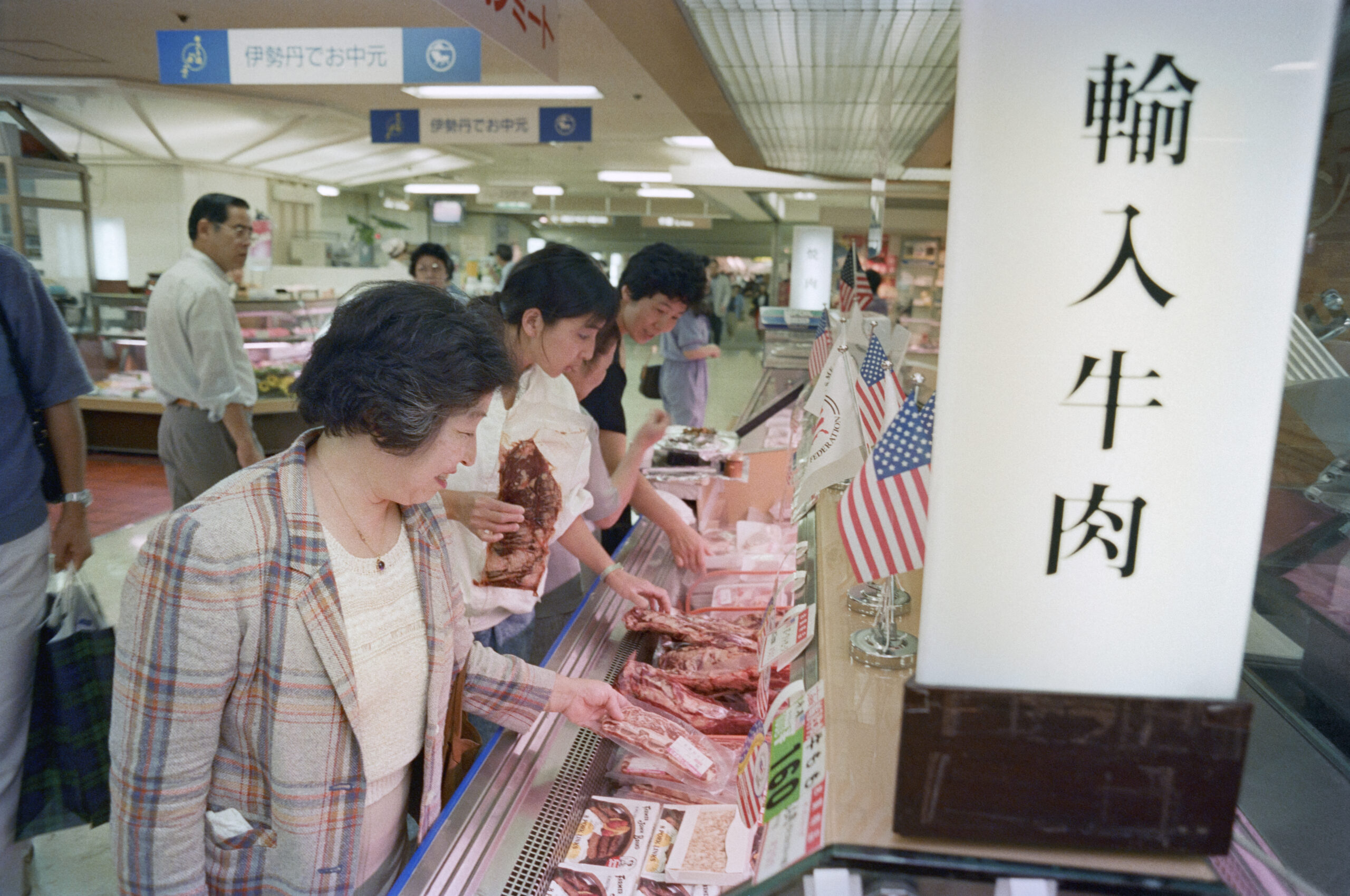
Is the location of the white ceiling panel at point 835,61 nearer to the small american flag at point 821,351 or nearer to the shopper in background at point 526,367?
the small american flag at point 821,351

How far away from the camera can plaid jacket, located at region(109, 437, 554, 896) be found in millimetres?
1234

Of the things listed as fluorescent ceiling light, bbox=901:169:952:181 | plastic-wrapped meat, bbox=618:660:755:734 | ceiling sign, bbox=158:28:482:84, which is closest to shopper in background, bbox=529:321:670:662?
plastic-wrapped meat, bbox=618:660:755:734

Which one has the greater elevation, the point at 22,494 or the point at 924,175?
the point at 924,175

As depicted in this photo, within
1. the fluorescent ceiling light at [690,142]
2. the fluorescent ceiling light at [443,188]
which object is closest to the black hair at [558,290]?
the fluorescent ceiling light at [690,142]

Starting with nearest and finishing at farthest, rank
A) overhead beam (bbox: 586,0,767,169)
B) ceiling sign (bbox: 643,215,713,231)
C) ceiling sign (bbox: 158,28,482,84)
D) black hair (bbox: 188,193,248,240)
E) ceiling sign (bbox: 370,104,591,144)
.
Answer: overhead beam (bbox: 586,0,767,169) → black hair (bbox: 188,193,248,240) → ceiling sign (bbox: 158,28,482,84) → ceiling sign (bbox: 370,104,591,144) → ceiling sign (bbox: 643,215,713,231)

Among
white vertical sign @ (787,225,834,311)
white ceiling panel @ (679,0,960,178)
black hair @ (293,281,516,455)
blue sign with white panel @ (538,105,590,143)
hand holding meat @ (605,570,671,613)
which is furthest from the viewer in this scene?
white vertical sign @ (787,225,834,311)

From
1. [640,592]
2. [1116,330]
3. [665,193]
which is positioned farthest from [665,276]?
[665,193]

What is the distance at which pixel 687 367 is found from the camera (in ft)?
23.1

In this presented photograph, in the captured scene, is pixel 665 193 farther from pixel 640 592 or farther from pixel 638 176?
pixel 640 592

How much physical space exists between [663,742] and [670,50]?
2.70 meters

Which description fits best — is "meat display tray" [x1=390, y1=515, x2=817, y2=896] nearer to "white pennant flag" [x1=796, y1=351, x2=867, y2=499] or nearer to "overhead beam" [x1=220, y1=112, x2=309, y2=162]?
"white pennant flag" [x1=796, y1=351, x2=867, y2=499]

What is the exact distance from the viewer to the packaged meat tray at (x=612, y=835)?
150 cm

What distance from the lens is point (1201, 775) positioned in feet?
2.76

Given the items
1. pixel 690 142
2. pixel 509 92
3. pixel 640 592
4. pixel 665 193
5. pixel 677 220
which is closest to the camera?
pixel 640 592
